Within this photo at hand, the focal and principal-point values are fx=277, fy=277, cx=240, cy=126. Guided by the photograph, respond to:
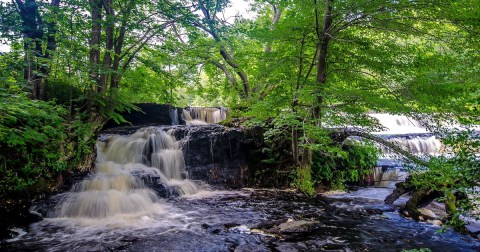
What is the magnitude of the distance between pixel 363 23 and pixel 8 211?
26.4ft

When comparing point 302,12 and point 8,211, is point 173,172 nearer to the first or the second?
point 8,211

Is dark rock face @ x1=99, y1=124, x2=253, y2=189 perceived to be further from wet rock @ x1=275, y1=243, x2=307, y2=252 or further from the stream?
wet rock @ x1=275, y1=243, x2=307, y2=252

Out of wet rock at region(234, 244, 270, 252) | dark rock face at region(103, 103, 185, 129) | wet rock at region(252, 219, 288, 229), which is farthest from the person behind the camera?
dark rock face at region(103, 103, 185, 129)

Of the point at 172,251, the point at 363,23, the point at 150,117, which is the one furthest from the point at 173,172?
the point at 363,23

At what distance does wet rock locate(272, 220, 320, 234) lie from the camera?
503 cm

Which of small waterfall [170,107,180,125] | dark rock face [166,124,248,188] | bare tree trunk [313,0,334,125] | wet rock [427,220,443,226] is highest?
bare tree trunk [313,0,334,125]

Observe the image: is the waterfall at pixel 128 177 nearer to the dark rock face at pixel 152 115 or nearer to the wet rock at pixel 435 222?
the dark rock face at pixel 152 115

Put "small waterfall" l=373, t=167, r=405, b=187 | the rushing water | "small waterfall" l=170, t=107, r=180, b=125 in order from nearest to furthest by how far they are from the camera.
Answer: the rushing water, "small waterfall" l=373, t=167, r=405, b=187, "small waterfall" l=170, t=107, r=180, b=125

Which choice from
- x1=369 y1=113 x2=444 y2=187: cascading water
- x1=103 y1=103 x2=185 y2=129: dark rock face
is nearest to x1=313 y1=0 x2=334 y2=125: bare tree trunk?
x1=369 y1=113 x2=444 y2=187: cascading water

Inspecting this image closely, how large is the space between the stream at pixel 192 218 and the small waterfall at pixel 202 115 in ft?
19.7

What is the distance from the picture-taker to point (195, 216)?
19.8 ft

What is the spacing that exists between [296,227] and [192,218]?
220cm

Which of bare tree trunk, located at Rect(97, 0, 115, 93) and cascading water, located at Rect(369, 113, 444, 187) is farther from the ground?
bare tree trunk, located at Rect(97, 0, 115, 93)

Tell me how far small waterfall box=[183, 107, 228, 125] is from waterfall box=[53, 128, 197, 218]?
514cm
